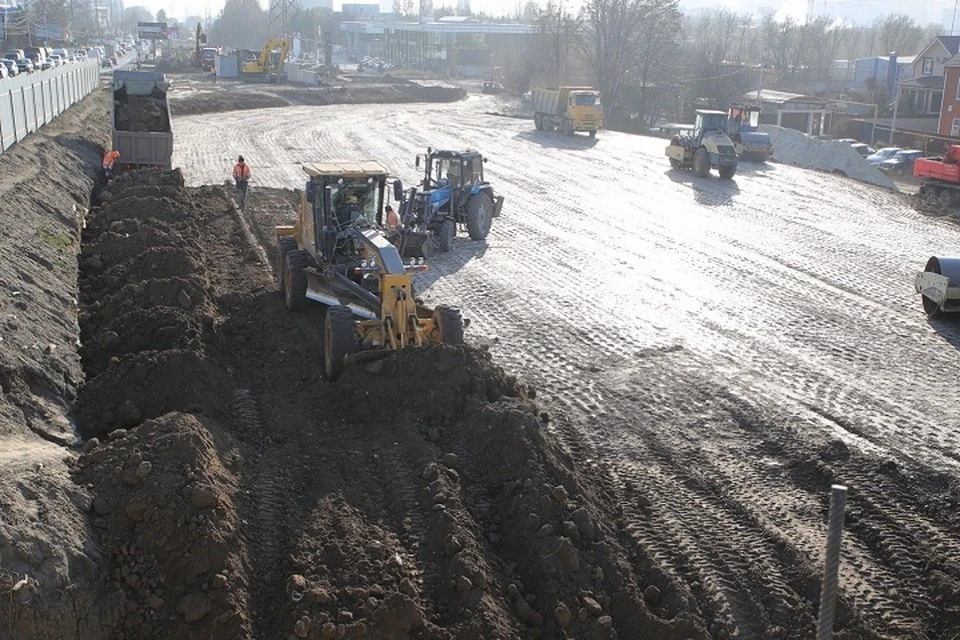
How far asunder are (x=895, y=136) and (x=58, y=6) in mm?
80531

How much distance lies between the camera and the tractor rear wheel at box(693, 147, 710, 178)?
3416 cm

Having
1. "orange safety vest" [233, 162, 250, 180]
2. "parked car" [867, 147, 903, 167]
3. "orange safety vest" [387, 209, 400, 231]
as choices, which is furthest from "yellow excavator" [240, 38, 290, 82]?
"orange safety vest" [387, 209, 400, 231]

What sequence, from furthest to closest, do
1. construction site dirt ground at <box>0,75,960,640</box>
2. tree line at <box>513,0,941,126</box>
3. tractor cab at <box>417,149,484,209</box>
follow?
tree line at <box>513,0,941,126</box> < tractor cab at <box>417,149,484,209</box> < construction site dirt ground at <box>0,75,960,640</box>

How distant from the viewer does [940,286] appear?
1727cm

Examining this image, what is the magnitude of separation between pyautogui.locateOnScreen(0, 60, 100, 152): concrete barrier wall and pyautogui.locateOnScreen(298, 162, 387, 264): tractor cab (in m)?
13.2

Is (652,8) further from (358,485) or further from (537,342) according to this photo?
(358,485)

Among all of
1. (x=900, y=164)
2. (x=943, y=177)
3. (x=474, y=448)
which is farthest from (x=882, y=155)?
(x=474, y=448)

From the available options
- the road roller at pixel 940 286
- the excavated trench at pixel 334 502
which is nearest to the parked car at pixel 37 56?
the excavated trench at pixel 334 502

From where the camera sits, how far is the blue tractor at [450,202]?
2138 cm

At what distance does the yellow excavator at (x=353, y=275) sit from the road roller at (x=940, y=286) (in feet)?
28.5

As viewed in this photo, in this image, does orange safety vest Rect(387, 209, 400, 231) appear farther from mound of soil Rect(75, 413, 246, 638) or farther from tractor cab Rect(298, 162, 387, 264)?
mound of soil Rect(75, 413, 246, 638)

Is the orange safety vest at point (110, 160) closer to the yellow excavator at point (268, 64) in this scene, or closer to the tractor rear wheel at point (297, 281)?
the tractor rear wheel at point (297, 281)

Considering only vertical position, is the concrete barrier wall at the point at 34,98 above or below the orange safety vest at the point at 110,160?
above

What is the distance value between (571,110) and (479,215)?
25.0 metres
